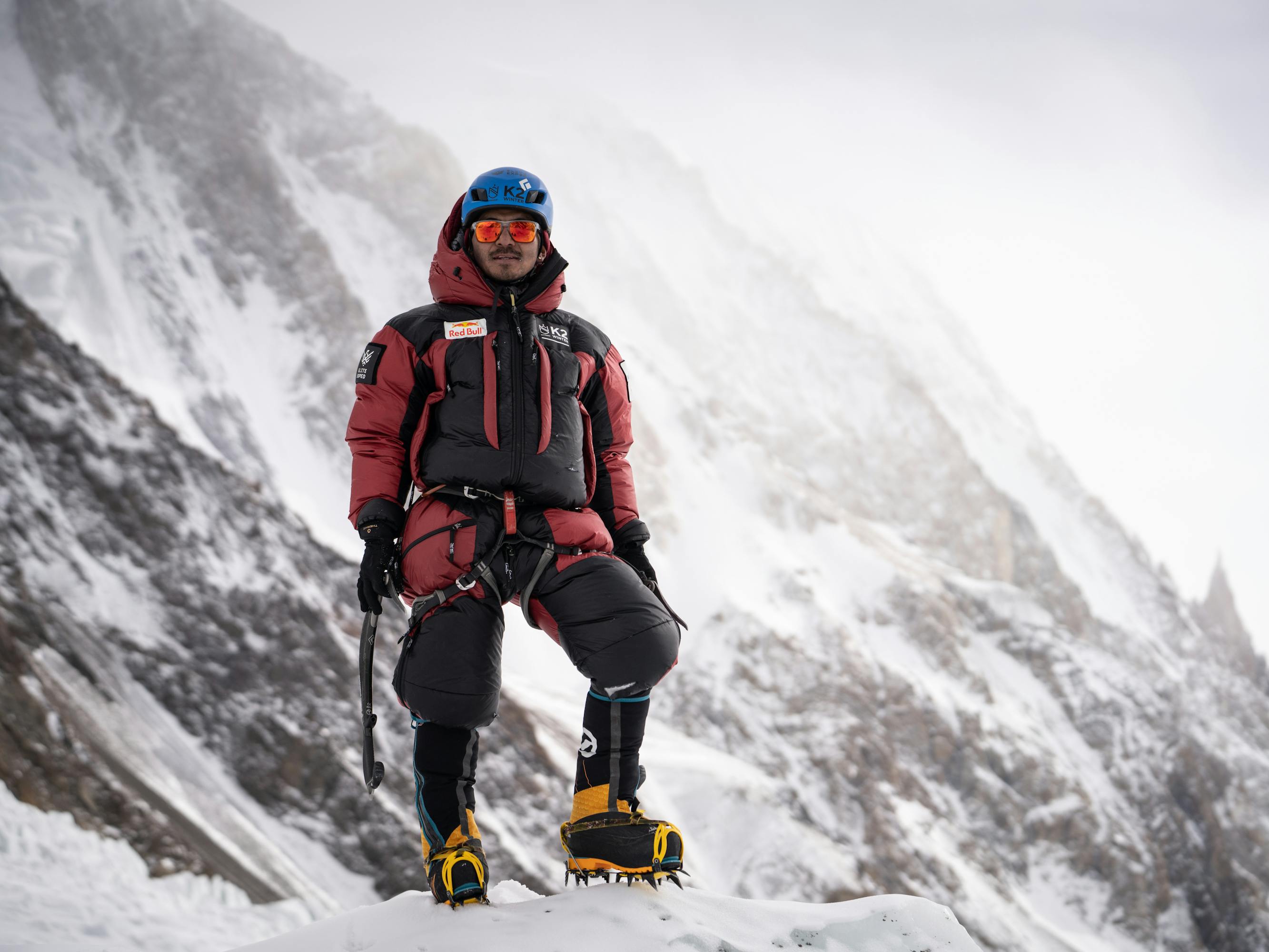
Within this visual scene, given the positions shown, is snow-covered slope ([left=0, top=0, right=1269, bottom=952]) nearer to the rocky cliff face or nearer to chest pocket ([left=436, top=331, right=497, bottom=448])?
the rocky cliff face

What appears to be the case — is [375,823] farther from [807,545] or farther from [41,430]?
[807,545]

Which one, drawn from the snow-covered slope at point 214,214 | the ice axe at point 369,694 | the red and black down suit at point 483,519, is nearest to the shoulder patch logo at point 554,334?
the red and black down suit at point 483,519

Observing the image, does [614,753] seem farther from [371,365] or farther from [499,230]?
[499,230]

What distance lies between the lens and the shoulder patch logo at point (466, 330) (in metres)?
4.12

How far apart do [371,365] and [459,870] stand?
8.10 ft

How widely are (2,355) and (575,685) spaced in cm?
2443

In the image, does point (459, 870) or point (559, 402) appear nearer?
point (459, 870)

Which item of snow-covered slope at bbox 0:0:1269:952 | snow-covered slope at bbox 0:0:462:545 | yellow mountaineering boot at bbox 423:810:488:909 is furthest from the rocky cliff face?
yellow mountaineering boot at bbox 423:810:488:909

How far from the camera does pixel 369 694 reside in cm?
445

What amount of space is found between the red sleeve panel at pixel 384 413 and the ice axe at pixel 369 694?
0.47 m

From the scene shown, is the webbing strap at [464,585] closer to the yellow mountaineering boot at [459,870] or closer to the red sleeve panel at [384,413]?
the red sleeve panel at [384,413]

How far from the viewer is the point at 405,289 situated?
163 feet

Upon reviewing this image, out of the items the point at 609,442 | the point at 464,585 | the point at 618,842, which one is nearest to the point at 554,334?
the point at 609,442

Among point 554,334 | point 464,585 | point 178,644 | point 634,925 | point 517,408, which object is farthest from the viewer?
point 178,644
